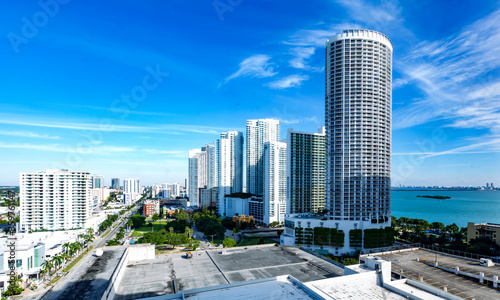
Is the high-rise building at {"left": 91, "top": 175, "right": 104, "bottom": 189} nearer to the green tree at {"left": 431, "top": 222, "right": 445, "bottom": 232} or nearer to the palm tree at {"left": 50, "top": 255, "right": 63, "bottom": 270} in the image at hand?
the palm tree at {"left": 50, "top": 255, "right": 63, "bottom": 270}

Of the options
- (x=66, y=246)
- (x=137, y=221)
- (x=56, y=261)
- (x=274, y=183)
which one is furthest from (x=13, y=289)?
(x=274, y=183)

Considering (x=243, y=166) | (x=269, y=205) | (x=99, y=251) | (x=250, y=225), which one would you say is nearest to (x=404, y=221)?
(x=269, y=205)

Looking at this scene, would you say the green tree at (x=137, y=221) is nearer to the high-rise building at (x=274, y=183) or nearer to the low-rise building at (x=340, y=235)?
the high-rise building at (x=274, y=183)

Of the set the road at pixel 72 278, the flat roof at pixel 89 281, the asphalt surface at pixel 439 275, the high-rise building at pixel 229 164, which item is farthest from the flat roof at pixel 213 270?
the high-rise building at pixel 229 164

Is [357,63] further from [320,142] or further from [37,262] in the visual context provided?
[37,262]

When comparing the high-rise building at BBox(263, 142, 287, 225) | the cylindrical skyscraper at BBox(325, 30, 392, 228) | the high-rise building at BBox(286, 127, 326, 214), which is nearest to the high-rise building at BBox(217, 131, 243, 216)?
the high-rise building at BBox(263, 142, 287, 225)
